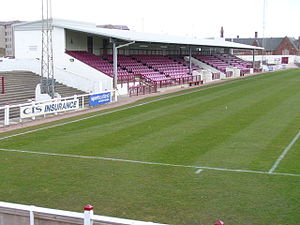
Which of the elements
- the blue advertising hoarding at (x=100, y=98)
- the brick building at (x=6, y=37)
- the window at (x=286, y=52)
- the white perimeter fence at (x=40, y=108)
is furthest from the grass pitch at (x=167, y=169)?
the brick building at (x=6, y=37)

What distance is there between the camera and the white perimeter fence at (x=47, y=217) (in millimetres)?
6249

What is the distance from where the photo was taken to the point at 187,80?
47.3 m

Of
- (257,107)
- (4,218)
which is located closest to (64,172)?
(4,218)

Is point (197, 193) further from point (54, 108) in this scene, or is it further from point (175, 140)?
point (54, 108)

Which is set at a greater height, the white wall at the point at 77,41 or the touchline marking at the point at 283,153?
the white wall at the point at 77,41

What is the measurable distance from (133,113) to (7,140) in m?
8.63

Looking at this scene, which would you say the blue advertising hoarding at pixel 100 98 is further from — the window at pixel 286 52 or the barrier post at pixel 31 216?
the window at pixel 286 52

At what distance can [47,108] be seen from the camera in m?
23.5

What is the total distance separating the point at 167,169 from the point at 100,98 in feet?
57.0

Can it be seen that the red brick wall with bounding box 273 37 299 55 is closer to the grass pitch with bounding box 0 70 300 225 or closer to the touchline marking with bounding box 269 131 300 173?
the grass pitch with bounding box 0 70 300 225

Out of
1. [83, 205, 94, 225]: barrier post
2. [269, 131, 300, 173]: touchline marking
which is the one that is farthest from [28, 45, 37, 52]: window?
[83, 205, 94, 225]: barrier post

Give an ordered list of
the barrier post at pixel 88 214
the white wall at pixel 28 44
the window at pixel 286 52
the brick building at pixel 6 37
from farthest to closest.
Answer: the brick building at pixel 6 37 → the window at pixel 286 52 → the white wall at pixel 28 44 → the barrier post at pixel 88 214

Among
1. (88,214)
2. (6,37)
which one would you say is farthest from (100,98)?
(6,37)

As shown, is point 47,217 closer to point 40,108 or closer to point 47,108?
point 40,108
